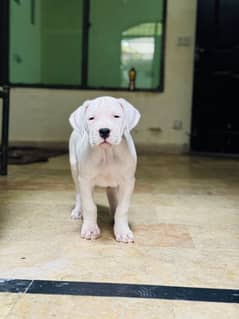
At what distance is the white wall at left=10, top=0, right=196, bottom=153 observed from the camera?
16.3 feet

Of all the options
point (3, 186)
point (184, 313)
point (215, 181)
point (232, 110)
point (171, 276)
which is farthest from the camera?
point (232, 110)

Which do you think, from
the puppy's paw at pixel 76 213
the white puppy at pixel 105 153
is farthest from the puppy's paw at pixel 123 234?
the puppy's paw at pixel 76 213

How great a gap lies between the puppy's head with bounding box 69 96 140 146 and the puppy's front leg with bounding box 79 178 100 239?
228mm

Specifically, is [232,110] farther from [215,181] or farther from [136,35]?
[215,181]

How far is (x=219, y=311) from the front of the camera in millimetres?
1186

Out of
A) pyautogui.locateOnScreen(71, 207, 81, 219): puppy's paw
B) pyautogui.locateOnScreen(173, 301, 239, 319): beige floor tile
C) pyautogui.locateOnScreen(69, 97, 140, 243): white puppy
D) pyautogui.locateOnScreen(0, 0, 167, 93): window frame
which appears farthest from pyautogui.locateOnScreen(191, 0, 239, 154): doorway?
pyautogui.locateOnScreen(173, 301, 239, 319): beige floor tile

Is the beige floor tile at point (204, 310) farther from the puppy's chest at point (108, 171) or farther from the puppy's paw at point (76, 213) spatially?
the puppy's paw at point (76, 213)

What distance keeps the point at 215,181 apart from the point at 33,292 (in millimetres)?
2218

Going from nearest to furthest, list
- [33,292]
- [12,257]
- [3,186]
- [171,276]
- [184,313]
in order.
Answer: [184,313], [33,292], [171,276], [12,257], [3,186]

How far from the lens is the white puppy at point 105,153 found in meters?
1.64

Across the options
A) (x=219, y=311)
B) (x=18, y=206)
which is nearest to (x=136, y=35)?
(x=18, y=206)

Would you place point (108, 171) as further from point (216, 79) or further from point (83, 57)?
point (83, 57)

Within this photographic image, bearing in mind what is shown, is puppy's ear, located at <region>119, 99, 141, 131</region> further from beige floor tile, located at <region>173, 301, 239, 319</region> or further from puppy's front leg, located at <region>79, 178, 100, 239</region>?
beige floor tile, located at <region>173, 301, 239, 319</region>

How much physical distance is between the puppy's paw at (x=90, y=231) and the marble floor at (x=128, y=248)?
0.10ft
